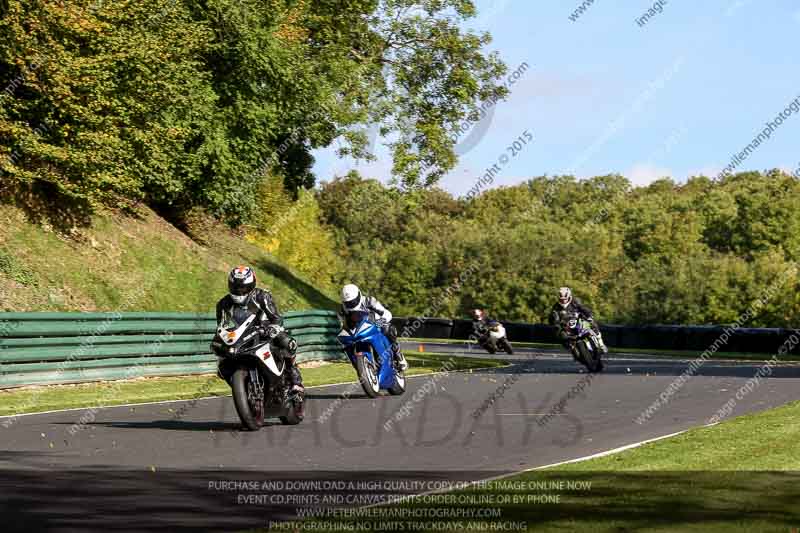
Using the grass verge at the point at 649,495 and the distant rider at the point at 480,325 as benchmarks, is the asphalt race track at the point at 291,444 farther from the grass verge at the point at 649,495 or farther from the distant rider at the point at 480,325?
the distant rider at the point at 480,325

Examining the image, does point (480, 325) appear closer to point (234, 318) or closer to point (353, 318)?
point (353, 318)

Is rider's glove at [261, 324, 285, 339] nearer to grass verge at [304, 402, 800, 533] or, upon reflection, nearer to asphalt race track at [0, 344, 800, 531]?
asphalt race track at [0, 344, 800, 531]

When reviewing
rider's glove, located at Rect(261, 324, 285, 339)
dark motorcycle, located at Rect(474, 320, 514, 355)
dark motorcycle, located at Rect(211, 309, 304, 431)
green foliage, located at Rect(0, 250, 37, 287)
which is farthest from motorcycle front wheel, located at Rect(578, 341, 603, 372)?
rider's glove, located at Rect(261, 324, 285, 339)

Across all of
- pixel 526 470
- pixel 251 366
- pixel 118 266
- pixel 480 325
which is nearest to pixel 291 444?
pixel 251 366

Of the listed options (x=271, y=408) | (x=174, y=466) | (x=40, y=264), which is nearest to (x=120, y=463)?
(x=174, y=466)

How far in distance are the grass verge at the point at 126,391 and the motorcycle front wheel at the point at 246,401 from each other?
13.9ft

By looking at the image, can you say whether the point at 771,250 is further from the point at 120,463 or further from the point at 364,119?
the point at 120,463

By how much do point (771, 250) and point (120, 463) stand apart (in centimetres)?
10844

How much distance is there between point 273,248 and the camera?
8606 cm

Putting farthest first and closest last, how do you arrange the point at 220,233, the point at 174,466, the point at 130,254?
1. the point at 220,233
2. the point at 130,254
3. the point at 174,466

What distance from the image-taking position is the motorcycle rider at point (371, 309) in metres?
18.3

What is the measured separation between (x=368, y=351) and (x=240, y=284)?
506 cm

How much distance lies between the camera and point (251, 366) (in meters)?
13.6

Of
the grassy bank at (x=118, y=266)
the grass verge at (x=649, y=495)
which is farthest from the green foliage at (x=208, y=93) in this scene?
the grass verge at (x=649, y=495)
